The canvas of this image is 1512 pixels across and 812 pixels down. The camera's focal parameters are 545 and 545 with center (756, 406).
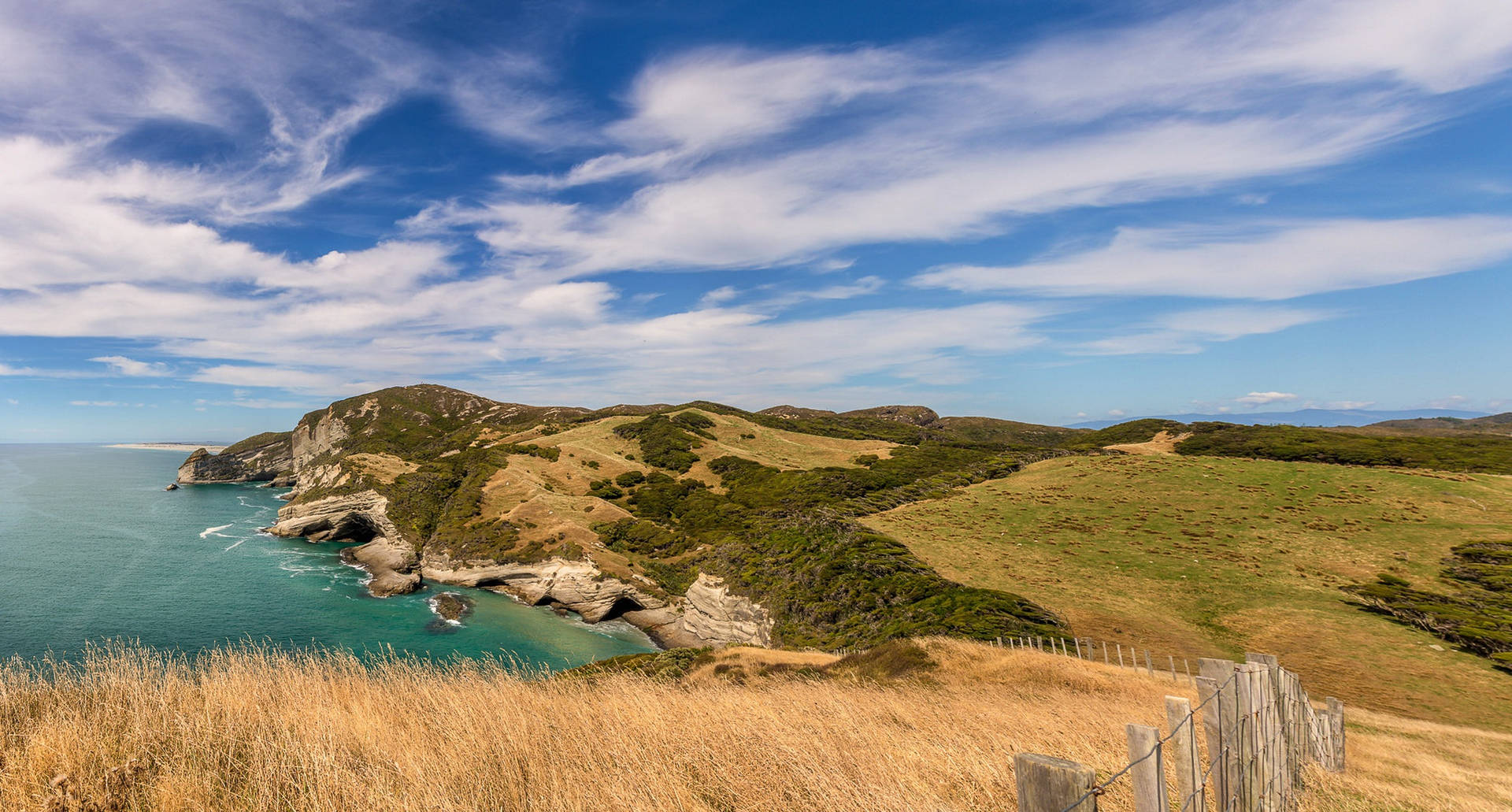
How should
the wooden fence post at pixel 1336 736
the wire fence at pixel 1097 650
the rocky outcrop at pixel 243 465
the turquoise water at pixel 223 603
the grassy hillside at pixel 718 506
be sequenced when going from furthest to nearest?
the rocky outcrop at pixel 243 465 → the turquoise water at pixel 223 603 → the grassy hillside at pixel 718 506 → the wire fence at pixel 1097 650 → the wooden fence post at pixel 1336 736

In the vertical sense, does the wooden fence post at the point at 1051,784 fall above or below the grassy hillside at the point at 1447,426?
above

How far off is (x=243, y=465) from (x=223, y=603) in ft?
531

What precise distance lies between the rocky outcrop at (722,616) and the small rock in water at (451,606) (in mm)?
21765

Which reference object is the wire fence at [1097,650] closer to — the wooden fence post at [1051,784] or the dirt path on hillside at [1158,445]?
the wooden fence post at [1051,784]

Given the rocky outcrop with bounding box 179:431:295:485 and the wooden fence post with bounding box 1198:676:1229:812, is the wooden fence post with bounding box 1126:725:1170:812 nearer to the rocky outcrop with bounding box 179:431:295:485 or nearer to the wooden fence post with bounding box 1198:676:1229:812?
the wooden fence post with bounding box 1198:676:1229:812

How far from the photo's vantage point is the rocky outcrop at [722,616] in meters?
42.1

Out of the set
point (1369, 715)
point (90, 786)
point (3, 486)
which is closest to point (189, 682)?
point (90, 786)

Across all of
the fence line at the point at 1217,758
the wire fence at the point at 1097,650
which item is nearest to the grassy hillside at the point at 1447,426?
the wire fence at the point at 1097,650

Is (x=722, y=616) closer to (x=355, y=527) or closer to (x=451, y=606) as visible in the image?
(x=451, y=606)

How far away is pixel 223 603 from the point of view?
5191 cm

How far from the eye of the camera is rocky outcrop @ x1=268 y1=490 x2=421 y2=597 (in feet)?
232

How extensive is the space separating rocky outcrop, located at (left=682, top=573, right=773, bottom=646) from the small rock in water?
21765 mm

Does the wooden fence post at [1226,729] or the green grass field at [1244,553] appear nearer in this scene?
the wooden fence post at [1226,729]

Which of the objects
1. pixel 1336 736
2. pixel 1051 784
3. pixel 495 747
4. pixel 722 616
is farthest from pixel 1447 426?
pixel 495 747
